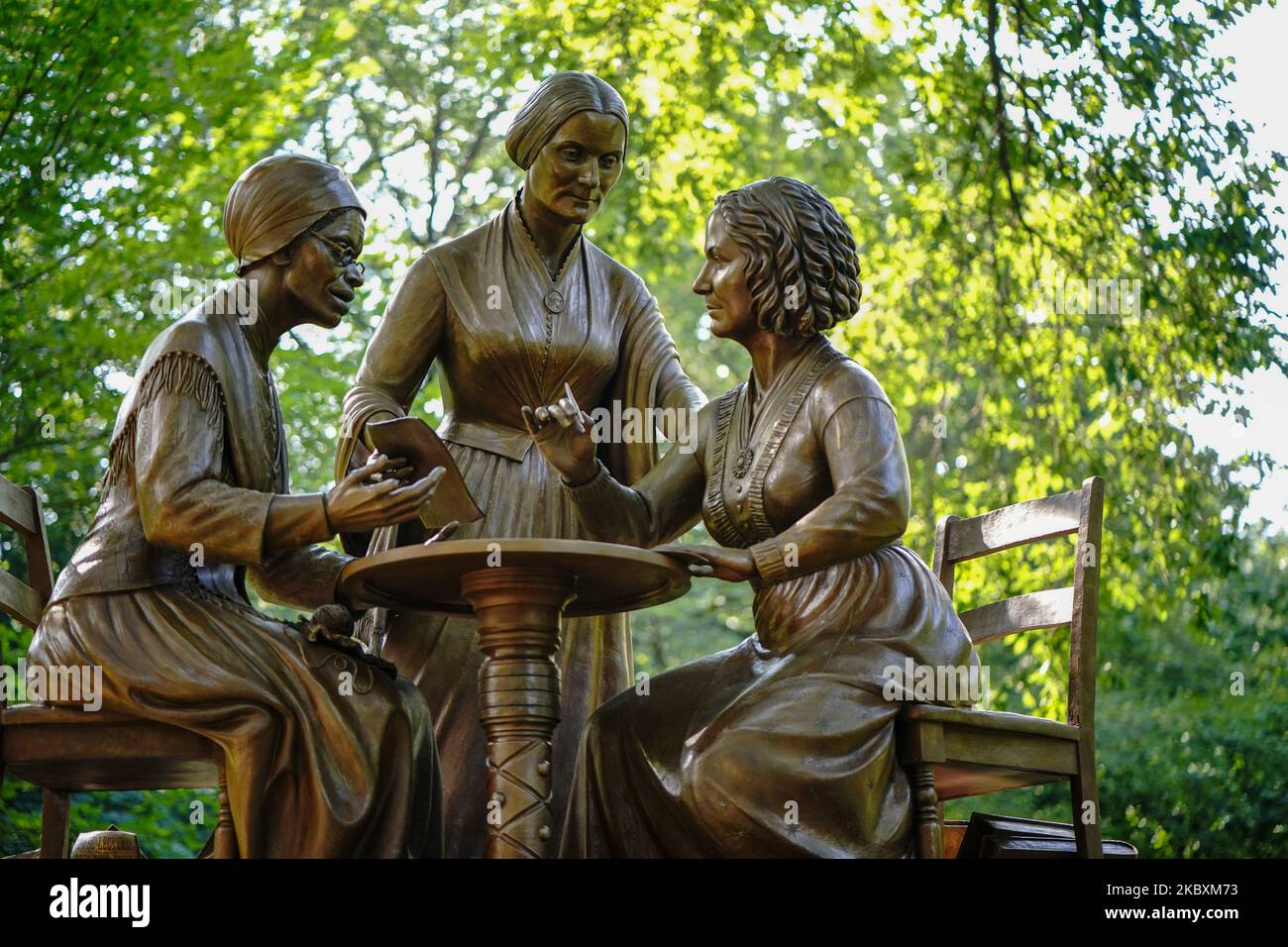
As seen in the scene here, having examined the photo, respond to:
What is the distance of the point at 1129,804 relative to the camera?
1348 centimetres

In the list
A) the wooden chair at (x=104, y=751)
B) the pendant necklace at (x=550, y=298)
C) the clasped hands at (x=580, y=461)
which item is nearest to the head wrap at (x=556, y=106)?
the pendant necklace at (x=550, y=298)

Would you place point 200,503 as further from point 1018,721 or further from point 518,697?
point 1018,721

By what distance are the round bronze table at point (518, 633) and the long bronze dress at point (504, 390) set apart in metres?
0.79

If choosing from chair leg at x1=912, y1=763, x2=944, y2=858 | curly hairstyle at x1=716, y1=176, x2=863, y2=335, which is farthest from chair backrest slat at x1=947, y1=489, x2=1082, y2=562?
chair leg at x1=912, y1=763, x2=944, y2=858

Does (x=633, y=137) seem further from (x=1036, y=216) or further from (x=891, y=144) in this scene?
(x=891, y=144)

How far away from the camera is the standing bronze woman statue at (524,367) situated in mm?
5395

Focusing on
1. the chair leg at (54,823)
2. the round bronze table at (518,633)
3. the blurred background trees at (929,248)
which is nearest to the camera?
the round bronze table at (518,633)

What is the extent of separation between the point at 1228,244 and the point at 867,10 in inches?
116

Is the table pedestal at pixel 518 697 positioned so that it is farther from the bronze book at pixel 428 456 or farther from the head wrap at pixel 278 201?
the head wrap at pixel 278 201

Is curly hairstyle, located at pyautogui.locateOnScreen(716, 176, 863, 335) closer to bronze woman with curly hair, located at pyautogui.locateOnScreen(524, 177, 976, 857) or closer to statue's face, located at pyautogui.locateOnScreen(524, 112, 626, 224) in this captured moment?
bronze woman with curly hair, located at pyautogui.locateOnScreen(524, 177, 976, 857)

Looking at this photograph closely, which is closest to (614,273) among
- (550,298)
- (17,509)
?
(550,298)

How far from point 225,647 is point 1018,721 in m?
2.07

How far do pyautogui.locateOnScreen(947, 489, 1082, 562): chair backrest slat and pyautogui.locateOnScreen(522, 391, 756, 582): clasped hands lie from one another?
1.15m
